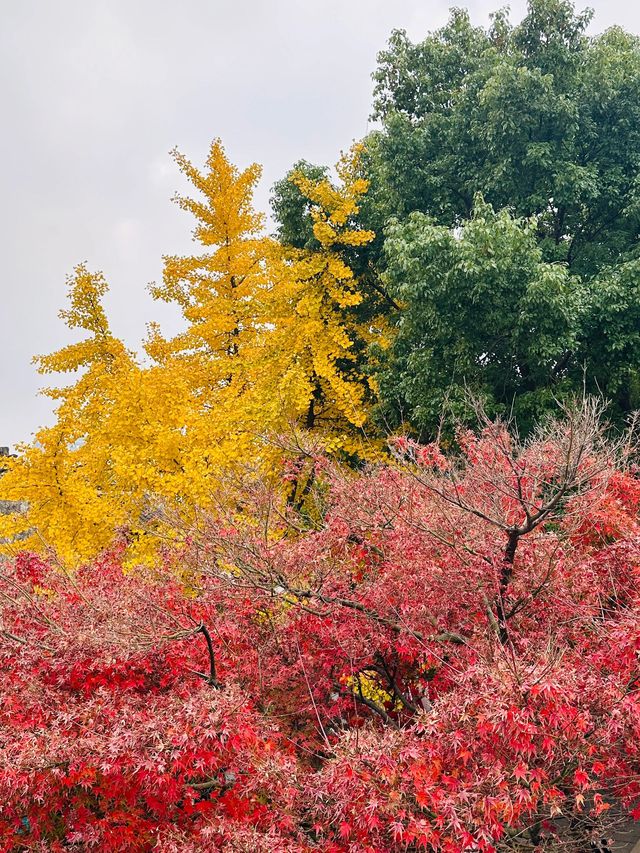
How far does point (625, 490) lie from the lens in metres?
6.03

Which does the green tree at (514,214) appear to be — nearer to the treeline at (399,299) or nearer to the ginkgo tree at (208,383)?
the treeline at (399,299)

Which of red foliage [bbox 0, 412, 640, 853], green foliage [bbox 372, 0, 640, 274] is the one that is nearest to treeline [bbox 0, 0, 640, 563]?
green foliage [bbox 372, 0, 640, 274]

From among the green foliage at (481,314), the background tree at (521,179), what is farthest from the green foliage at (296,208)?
the green foliage at (481,314)

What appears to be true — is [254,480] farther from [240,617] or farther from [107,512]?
[107,512]

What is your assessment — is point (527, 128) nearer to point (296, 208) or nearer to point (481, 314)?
point (481, 314)

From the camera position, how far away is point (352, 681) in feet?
16.6

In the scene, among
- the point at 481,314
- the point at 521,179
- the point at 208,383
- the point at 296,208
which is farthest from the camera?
the point at 296,208

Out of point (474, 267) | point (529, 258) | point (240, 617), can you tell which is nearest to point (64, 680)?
point (240, 617)

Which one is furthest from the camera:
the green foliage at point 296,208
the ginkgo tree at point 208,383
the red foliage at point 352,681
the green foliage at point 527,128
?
the green foliage at point 296,208

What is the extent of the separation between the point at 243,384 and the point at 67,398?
122 inches

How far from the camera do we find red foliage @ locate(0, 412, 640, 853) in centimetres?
285

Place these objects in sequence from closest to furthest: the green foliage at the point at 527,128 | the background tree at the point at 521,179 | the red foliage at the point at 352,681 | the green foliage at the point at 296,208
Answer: the red foliage at the point at 352,681 < the background tree at the point at 521,179 < the green foliage at the point at 527,128 < the green foliage at the point at 296,208

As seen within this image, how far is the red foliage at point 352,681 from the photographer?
285 cm

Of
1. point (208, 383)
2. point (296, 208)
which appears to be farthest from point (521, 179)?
point (208, 383)
